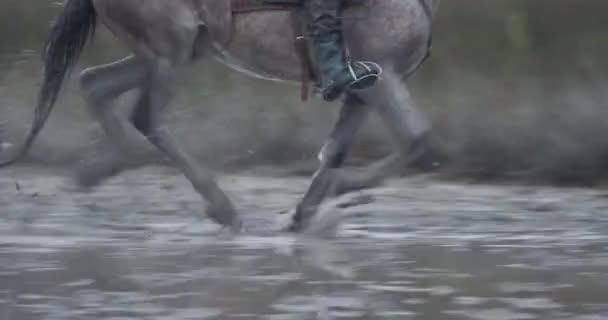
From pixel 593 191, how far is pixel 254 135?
231 centimetres

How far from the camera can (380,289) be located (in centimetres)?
740

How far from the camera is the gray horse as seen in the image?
907 cm

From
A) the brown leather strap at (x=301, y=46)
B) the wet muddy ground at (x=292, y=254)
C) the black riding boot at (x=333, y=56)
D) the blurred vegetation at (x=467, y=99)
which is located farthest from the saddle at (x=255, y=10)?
the blurred vegetation at (x=467, y=99)

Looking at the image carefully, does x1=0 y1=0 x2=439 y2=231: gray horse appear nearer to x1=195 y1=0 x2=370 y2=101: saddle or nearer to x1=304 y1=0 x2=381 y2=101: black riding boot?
x1=195 y1=0 x2=370 y2=101: saddle

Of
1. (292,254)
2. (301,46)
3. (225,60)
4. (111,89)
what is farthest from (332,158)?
(111,89)

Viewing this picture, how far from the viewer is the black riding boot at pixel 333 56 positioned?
8914 millimetres

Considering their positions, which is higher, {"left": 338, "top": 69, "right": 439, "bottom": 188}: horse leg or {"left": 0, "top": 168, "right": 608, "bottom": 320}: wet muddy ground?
{"left": 338, "top": 69, "right": 439, "bottom": 188}: horse leg

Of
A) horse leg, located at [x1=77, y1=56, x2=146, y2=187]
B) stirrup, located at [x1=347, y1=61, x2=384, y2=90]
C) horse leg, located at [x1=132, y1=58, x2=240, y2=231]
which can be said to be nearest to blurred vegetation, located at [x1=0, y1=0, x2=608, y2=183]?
horse leg, located at [x1=77, y1=56, x2=146, y2=187]

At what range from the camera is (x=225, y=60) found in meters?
9.53

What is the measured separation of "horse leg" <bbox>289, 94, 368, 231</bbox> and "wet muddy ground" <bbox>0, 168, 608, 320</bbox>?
0.17 m

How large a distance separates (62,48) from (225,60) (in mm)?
876

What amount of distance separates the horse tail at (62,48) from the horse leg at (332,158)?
1416 millimetres

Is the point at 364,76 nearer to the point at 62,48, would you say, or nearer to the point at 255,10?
the point at 255,10

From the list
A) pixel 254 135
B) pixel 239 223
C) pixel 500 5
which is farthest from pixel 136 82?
pixel 500 5
